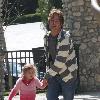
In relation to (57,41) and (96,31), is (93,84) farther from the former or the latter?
(57,41)

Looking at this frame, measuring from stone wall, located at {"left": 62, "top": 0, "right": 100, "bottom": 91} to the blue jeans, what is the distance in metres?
5.55

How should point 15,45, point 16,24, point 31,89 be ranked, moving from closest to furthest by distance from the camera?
point 31,89 < point 15,45 < point 16,24

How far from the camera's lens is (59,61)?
187 inches

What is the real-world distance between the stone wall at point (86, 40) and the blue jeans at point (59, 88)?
555 cm

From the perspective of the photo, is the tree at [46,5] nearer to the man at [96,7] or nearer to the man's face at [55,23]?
the man's face at [55,23]

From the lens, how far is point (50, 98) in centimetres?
484

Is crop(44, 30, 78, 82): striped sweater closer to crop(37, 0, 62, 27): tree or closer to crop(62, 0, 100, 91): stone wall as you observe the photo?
crop(62, 0, 100, 91): stone wall

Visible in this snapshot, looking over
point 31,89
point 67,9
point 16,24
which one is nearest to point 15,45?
point 16,24

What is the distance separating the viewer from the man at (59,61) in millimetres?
4754

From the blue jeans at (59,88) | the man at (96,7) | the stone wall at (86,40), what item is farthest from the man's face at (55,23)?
the stone wall at (86,40)

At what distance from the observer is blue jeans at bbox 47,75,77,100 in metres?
4.76

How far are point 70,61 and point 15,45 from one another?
1120 inches

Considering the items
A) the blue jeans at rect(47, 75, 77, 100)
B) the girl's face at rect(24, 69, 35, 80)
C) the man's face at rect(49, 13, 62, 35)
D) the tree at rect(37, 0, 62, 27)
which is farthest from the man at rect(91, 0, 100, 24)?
the tree at rect(37, 0, 62, 27)

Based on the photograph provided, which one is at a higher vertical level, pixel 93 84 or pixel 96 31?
pixel 96 31
